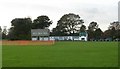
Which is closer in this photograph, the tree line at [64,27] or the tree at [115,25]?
the tree line at [64,27]

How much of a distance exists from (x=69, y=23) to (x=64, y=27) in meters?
3.91

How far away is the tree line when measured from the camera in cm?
12800

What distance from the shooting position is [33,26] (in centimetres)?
13275

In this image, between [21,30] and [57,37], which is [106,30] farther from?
[21,30]

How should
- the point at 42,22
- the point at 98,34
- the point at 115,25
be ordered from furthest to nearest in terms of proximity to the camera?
the point at 115,25
the point at 98,34
the point at 42,22

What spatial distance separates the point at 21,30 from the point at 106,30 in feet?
149

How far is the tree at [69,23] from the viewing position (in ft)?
476

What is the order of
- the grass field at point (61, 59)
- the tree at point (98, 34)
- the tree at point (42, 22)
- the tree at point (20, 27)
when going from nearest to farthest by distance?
the grass field at point (61, 59) < the tree at point (20, 27) < the tree at point (42, 22) < the tree at point (98, 34)

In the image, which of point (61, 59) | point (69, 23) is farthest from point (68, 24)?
point (61, 59)

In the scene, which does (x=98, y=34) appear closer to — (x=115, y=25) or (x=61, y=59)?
(x=115, y=25)

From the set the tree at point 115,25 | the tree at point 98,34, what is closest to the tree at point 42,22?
the tree at point 98,34

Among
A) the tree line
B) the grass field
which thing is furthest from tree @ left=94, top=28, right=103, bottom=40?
the grass field

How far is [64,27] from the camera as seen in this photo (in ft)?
479

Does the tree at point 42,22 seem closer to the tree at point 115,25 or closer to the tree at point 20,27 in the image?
the tree at point 20,27
